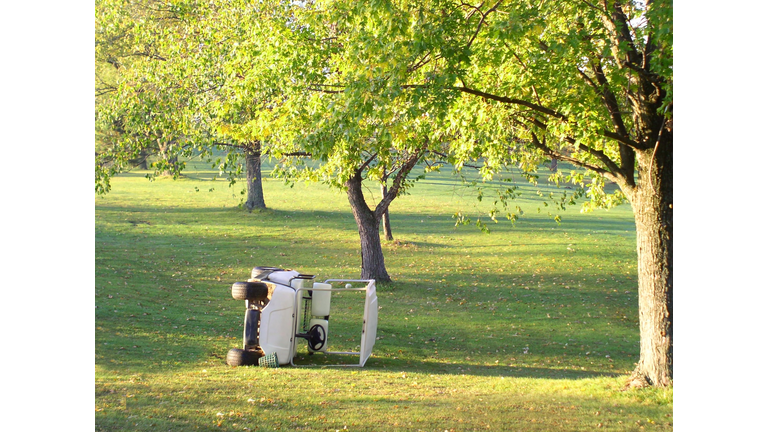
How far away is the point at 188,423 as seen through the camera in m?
6.29

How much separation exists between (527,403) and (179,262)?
1543 centimetres

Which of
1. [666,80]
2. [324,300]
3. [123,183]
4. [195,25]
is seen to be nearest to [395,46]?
[666,80]

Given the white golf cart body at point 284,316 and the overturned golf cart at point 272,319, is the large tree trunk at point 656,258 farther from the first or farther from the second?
the overturned golf cart at point 272,319

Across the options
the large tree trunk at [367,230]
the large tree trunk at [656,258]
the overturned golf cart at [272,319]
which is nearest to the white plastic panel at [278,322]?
the overturned golf cart at [272,319]

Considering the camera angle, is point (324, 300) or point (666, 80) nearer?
point (666, 80)

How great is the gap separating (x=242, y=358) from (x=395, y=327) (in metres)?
4.97

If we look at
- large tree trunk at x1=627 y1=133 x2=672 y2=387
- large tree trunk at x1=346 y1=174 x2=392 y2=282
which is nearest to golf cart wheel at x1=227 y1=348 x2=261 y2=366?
large tree trunk at x1=627 y1=133 x2=672 y2=387

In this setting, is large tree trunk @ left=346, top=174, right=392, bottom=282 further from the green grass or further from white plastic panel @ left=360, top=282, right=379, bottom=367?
white plastic panel @ left=360, top=282, right=379, bottom=367

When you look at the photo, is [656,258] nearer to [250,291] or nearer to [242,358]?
[250,291]

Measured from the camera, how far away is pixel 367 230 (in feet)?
57.0

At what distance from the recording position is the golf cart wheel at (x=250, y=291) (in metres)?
9.27

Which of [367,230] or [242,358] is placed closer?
[242,358]

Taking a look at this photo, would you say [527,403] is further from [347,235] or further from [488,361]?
[347,235]

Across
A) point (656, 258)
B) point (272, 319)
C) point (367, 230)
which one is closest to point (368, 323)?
point (272, 319)
